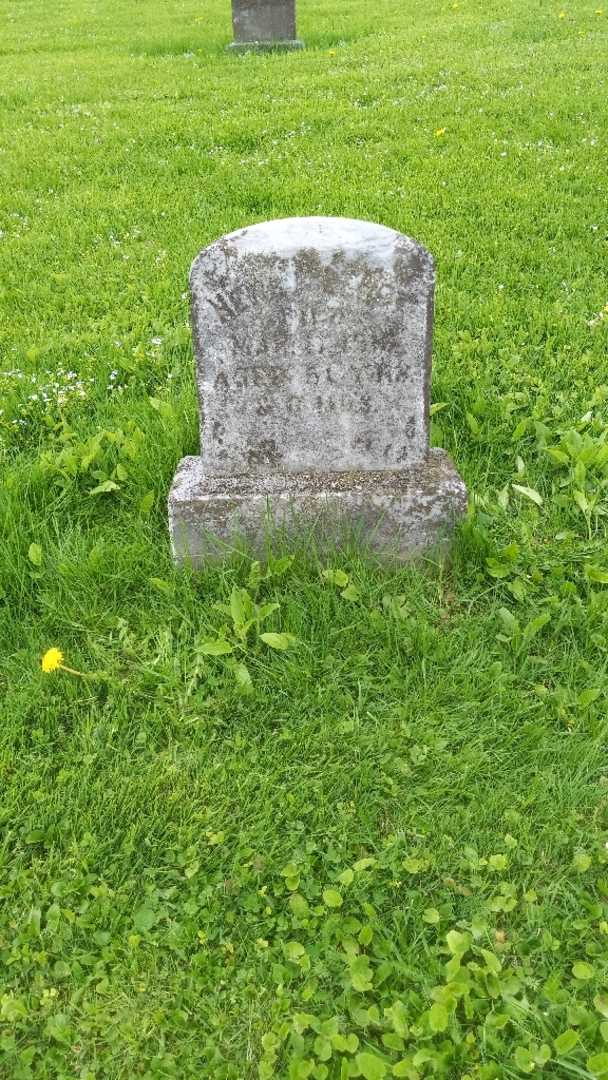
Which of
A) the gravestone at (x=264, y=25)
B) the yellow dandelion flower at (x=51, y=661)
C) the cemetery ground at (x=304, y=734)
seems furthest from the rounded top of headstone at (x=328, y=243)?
the gravestone at (x=264, y=25)

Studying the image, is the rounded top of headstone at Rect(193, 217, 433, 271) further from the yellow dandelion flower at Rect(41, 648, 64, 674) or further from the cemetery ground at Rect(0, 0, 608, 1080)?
the yellow dandelion flower at Rect(41, 648, 64, 674)

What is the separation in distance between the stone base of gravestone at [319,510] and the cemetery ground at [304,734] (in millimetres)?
89

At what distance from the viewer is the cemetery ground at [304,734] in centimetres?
182

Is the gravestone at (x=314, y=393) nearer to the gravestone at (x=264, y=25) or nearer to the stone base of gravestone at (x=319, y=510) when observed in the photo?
the stone base of gravestone at (x=319, y=510)

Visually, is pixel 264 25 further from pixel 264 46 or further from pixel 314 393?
pixel 314 393

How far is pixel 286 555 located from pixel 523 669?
0.90 metres

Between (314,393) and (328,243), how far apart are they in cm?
50

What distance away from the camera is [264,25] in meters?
10.8

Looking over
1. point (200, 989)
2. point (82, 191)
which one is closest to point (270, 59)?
point (82, 191)

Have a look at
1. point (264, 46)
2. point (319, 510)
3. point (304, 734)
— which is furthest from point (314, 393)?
point (264, 46)

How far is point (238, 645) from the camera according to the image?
8.43 feet

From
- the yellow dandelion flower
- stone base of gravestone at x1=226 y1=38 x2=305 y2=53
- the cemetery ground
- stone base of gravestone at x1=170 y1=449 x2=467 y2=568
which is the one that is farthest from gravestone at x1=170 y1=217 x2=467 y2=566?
stone base of gravestone at x1=226 y1=38 x2=305 y2=53

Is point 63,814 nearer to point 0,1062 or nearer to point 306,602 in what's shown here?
point 0,1062

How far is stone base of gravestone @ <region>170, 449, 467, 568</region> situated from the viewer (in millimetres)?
2807
